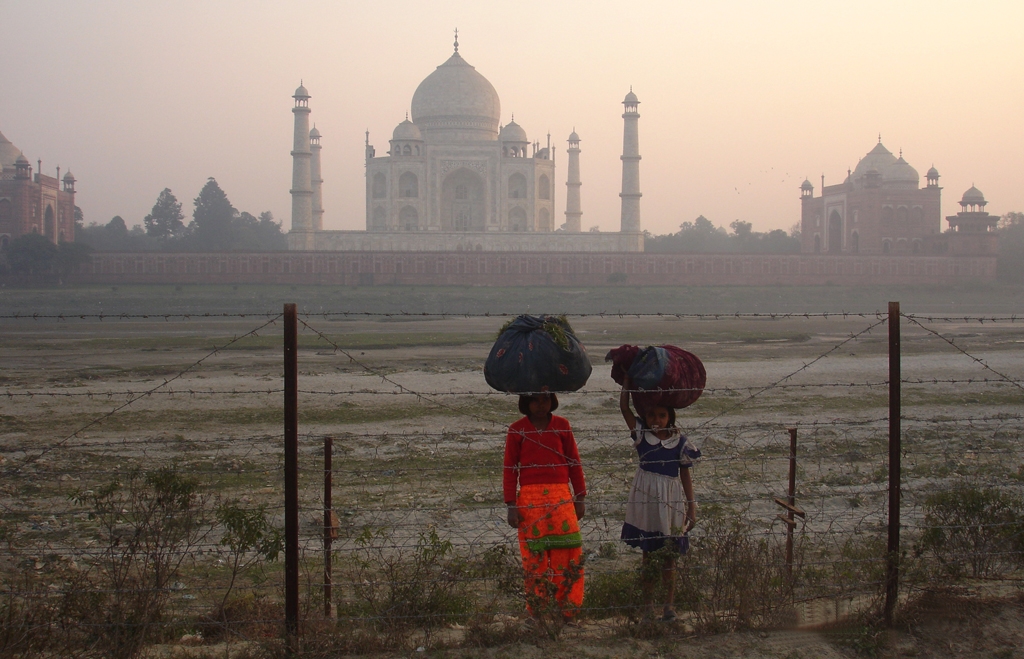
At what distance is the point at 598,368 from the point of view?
38.1ft

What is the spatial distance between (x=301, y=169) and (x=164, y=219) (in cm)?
1620

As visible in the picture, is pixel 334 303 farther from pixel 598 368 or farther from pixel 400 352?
pixel 598 368

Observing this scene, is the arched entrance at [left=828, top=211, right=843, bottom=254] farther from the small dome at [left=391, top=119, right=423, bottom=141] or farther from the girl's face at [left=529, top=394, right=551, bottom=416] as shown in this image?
the girl's face at [left=529, top=394, right=551, bottom=416]

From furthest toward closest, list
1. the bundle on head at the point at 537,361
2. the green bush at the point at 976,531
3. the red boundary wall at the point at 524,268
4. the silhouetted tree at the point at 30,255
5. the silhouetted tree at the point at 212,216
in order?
the silhouetted tree at the point at 212,216, the red boundary wall at the point at 524,268, the silhouetted tree at the point at 30,255, the green bush at the point at 976,531, the bundle on head at the point at 537,361

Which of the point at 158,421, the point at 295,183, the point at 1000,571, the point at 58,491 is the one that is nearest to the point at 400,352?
the point at 158,421

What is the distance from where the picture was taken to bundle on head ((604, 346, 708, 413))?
123 inches

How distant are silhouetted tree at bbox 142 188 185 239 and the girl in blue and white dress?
50.9 metres

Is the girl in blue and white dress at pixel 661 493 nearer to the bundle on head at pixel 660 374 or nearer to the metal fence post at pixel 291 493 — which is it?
the bundle on head at pixel 660 374

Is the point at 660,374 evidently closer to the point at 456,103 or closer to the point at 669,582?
the point at 669,582

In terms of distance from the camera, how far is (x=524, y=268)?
3466cm

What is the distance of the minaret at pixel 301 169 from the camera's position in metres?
37.9

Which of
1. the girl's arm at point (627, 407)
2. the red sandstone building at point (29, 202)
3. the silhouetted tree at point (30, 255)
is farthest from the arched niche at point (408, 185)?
the girl's arm at point (627, 407)

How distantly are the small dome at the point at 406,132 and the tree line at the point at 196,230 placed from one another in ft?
26.0

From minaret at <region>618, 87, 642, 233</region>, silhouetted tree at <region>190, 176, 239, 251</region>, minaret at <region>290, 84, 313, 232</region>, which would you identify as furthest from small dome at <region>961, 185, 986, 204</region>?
silhouetted tree at <region>190, 176, 239, 251</region>
